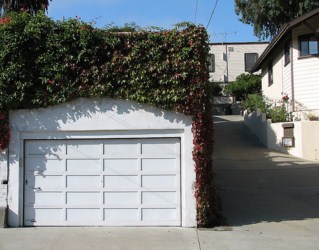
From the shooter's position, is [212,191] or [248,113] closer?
[212,191]

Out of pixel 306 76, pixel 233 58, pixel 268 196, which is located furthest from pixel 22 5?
pixel 233 58

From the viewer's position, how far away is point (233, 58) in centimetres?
4438

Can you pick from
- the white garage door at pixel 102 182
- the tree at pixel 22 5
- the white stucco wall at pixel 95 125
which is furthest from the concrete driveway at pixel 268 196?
the tree at pixel 22 5

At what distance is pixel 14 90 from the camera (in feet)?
32.9

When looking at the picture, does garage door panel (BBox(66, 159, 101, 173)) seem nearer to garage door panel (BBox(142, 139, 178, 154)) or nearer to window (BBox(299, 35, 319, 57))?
garage door panel (BBox(142, 139, 178, 154))

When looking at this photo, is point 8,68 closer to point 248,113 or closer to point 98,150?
point 98,150

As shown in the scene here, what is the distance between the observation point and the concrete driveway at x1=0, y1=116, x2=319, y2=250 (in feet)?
28.1

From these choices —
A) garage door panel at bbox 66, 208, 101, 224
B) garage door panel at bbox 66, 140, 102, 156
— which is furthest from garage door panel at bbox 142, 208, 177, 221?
garage door panel at bbox 66, 140, 102, 156

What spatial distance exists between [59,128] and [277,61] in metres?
17.3

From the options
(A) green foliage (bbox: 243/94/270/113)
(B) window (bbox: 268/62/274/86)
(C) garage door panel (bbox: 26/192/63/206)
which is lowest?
(C) garage door panel (bbox: 26/192/63/206)

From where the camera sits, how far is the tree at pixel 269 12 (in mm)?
30902

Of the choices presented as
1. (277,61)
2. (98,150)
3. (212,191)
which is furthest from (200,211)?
(277,61)

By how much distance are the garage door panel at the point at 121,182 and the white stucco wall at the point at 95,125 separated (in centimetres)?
89

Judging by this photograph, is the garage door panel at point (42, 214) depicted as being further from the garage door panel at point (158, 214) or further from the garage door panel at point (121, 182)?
the garage door panel at point (158, 214)
